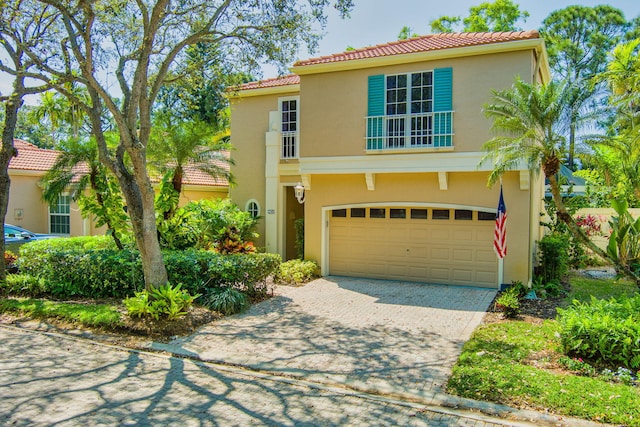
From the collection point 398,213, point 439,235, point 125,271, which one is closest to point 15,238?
point 125,271

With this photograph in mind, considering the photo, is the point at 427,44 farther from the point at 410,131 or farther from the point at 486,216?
the point at 486,216

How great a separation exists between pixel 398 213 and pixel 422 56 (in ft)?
14.8

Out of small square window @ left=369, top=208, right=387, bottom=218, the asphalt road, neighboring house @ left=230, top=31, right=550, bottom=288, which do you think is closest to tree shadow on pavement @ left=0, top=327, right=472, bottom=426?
the asphalt road

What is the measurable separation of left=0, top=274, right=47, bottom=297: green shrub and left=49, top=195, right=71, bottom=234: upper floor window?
874 cm

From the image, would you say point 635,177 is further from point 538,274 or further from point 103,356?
point 103,356

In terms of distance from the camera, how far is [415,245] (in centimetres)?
1384

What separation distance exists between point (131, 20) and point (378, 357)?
9.75 m

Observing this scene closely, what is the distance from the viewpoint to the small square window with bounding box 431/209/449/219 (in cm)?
1347

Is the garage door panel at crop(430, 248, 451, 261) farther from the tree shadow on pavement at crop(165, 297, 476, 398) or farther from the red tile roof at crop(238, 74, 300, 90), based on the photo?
the red tile roof at crop(238, 74, 300, 90)

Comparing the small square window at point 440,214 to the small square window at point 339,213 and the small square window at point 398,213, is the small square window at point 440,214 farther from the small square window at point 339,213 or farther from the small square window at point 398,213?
the small square window at point 339,213

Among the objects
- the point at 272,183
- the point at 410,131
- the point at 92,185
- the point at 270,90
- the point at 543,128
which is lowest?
the point at 92,185

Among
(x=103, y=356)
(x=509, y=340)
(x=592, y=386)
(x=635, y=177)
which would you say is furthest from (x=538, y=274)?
(x=103, y=356)

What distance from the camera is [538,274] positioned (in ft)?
44.3

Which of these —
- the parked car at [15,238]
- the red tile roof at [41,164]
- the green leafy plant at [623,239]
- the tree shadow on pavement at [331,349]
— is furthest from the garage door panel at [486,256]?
the parked car at [15,238]
